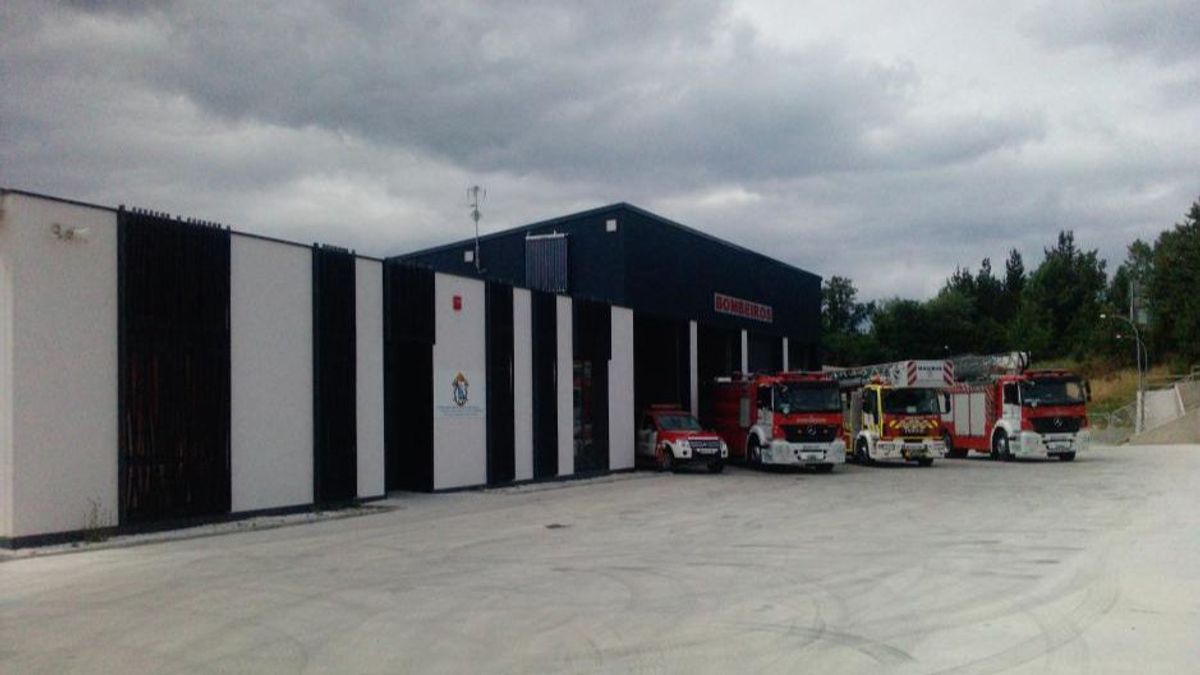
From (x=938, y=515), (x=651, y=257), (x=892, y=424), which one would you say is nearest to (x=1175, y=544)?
(x=938, y=515)

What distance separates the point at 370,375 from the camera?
22656 mm

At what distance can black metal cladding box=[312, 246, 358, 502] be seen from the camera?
21.1 meters

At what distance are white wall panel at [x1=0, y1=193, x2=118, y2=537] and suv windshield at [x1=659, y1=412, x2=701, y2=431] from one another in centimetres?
1974

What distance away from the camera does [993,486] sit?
2577 cm

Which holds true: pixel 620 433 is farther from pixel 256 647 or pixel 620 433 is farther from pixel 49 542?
pixel 256 647

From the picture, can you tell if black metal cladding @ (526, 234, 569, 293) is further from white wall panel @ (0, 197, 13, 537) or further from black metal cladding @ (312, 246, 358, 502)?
white wall panel @ (0, 197, 13, 537)

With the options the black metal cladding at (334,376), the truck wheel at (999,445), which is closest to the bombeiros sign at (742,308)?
the truck wheel at (999,445)

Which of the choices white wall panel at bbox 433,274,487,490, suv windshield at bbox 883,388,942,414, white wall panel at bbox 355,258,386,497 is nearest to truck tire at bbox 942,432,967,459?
suv windshield at bbox 883,388,942,414

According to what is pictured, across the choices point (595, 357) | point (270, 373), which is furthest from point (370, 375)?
point (595, 357)

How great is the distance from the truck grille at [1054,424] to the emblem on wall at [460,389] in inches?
818

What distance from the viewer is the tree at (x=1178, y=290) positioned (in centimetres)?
7594

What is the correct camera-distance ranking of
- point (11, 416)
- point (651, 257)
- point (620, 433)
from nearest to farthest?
point (11, 416) → point (620, 433) → point (651, 257)

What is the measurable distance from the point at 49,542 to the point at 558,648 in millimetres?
10654

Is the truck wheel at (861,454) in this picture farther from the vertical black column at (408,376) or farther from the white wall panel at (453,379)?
the vertical black column at (408,376)
